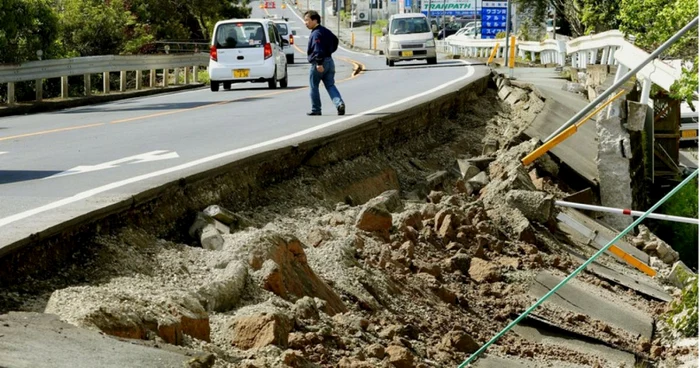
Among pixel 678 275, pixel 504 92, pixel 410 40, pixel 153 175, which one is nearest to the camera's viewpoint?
pixel 153 175

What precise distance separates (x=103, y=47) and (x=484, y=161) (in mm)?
25556

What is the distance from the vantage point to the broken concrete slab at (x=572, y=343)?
10211mm

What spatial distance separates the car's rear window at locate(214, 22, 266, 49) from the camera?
31453 mm

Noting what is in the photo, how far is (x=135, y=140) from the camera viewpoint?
608 inches

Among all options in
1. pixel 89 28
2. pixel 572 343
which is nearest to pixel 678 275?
pixel 572 343

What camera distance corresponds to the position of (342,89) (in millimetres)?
28734

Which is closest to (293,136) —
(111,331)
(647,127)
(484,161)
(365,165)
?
(365,165)

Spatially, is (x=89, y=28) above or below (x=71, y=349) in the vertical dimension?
above

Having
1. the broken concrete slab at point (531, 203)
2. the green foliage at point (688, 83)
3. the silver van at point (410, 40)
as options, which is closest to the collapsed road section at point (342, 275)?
the broken concrete slab at point (531, 203)

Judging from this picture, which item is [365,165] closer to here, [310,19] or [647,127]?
[310,19]

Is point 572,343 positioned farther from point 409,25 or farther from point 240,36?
point 409,25

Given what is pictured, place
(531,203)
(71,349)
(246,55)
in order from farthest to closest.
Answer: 1. (246,55)
2. (531,203)
3. (71,349)

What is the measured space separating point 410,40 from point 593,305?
35.3 m

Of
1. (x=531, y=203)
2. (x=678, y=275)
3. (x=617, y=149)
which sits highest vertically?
(x=531, y=203)
